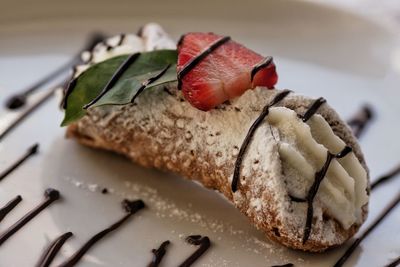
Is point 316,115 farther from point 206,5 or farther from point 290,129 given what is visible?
point 206,5

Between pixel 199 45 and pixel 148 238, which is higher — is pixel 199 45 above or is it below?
above

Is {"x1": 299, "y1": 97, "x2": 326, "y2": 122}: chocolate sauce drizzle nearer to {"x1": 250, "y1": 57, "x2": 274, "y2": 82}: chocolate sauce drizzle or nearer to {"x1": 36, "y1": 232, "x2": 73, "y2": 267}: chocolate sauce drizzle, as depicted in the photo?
{"x1": 250, "y1": 57, "x2": 274, "y2": 82}: chocolate sauce drizzle

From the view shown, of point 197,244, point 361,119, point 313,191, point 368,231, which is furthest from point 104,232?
point 361,119

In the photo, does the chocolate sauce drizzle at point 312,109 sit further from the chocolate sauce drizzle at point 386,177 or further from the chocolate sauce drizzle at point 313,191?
the chocolate sauce drizzle at point 386,177

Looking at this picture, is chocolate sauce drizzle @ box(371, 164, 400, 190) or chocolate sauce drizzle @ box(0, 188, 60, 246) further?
chocolate sauce drizzle @ box(371, 164, 400, 190)

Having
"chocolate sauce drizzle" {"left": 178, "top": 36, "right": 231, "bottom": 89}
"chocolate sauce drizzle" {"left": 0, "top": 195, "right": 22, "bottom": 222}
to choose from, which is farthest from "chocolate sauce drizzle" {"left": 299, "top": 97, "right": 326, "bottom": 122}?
"chocolate sauce drizzle" {"left": 0, "top": 195, "right": 22, "bottom": 222}

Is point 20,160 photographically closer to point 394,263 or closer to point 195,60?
point 195,60

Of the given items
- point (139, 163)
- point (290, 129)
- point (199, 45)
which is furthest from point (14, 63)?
point (290, 129)
